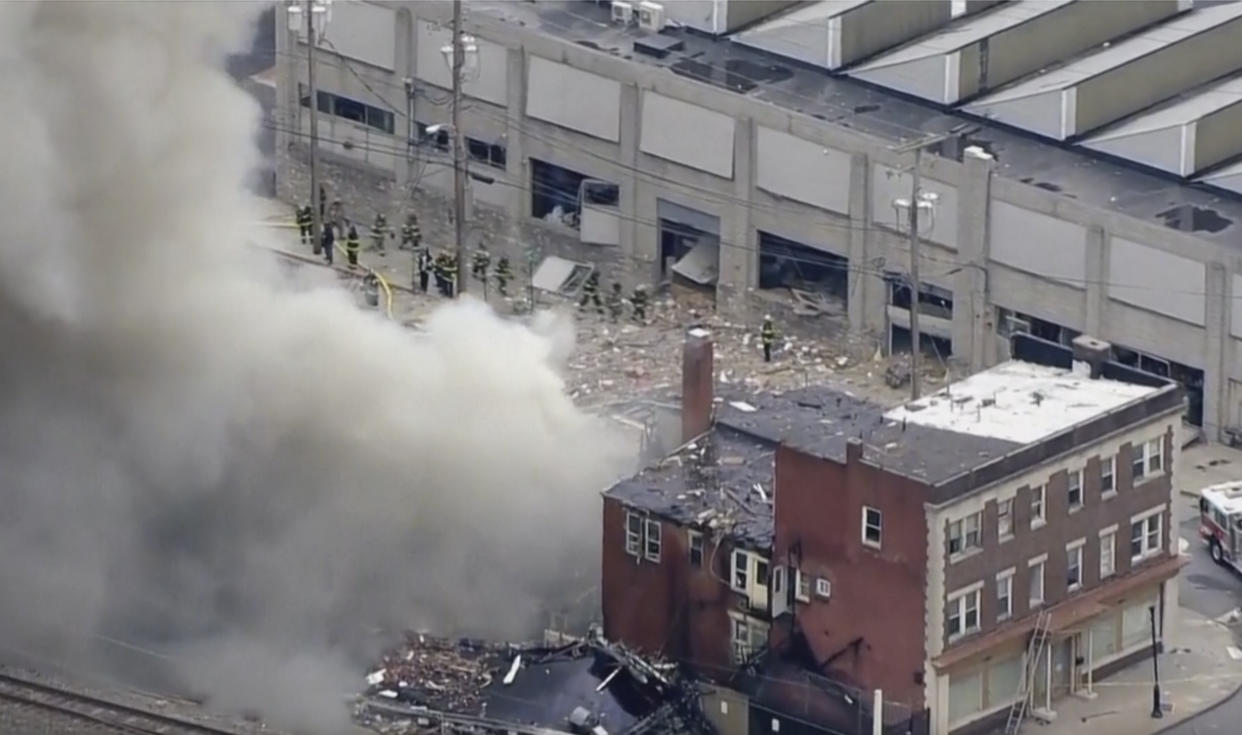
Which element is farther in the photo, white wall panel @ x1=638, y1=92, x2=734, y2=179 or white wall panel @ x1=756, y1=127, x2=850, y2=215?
white wall panel @ x1=638, y1=92, x2=734, y2=179

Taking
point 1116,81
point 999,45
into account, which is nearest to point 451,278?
point 999,45

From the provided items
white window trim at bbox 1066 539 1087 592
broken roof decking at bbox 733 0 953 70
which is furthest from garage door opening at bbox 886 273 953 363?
white window trim at bbox 1066 539 1087 592

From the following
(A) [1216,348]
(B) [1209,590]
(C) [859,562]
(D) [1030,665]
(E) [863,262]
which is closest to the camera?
(C) [859,562]

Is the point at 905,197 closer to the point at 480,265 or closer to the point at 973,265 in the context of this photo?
the point at 973,265

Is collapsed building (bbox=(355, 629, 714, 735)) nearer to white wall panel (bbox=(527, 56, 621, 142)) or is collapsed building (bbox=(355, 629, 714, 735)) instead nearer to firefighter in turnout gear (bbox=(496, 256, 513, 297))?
firefighter in turnout gear (bbox=(496, 256, 513, 297))

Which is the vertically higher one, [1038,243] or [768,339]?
[1038,243]

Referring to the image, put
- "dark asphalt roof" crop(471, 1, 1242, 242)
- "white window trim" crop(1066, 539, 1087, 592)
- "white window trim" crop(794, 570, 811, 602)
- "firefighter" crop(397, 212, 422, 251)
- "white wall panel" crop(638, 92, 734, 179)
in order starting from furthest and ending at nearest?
"firefighter" crop(397, 212, 422, 251) → "white wall panel" crop(638, 92, 734, 179) → "dark asphalt roof" crop(471, 1, 1242, 242) → "white window trim" crop(1066, 539, 1087, 592) → "white window trim" crop(794, 570, 811, 602)
